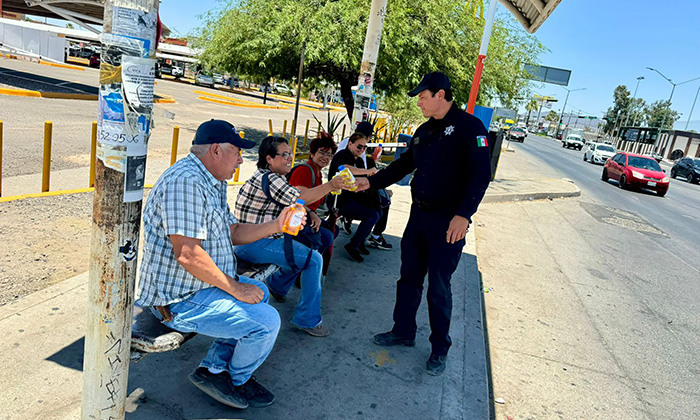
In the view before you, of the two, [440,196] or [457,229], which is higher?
[440,196]

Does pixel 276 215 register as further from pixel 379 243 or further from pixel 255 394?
pixel 379 243

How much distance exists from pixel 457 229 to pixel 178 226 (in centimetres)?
182

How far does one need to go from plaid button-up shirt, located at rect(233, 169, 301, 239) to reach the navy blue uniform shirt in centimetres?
96

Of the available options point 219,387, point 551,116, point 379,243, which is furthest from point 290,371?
point 551,116

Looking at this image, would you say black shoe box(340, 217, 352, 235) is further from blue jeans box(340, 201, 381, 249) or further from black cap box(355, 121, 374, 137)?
black cap box(355, 121, 374, 137)

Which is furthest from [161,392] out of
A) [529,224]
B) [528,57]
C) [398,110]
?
A: [398,110]

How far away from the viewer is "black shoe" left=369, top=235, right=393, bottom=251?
605 centimetres

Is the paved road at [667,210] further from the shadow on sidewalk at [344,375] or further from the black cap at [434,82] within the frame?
the black cap at [434,82]

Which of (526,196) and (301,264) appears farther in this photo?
(526,196)

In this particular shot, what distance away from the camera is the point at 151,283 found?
240 centimetres

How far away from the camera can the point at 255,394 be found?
8.84ft

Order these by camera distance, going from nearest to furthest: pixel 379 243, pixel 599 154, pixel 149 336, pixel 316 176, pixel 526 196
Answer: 1. pixel 149 336
2. pixel 316 176
3. pixel 379 243
4. pixel 526 196
5. pixel 599 154

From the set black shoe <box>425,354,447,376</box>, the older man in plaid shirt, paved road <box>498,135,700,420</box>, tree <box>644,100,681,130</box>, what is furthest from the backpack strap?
tree <box>644,100,681,130</box>

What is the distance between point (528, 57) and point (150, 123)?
45.0 ft
